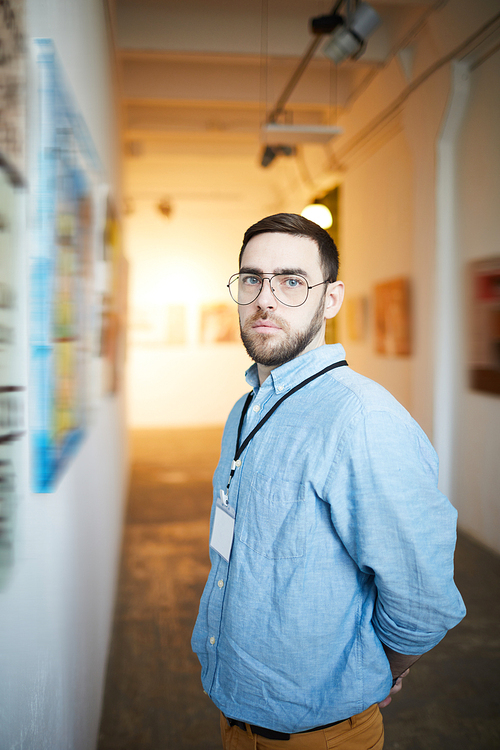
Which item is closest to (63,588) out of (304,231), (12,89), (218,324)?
(304,231)

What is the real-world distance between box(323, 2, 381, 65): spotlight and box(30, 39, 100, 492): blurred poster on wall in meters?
3.30

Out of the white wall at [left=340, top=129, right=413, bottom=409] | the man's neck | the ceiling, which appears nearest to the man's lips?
the man's neck

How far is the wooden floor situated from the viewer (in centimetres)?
277

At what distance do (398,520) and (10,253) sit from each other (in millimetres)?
957

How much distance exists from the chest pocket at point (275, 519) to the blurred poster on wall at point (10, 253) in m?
0.55

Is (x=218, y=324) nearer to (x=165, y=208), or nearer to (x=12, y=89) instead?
(x=165, y=208)

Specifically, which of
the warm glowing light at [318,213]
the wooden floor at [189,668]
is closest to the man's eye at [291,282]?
the wooden floor at [189,668]

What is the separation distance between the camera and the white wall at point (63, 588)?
1105 millimetres

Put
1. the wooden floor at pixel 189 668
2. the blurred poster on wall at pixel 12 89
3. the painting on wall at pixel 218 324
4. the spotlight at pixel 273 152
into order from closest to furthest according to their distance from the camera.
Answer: the blurred poster on wall at pixel 12 89
the wooden floor at pixel 189 668
the spotlight at pixel 273 152
the painting on wall at pixel 218 324

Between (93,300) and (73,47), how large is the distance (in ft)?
3.36

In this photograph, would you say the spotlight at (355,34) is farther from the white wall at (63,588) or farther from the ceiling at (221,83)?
the white wall at (63,588)

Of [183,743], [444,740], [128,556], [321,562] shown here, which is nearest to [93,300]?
[321,562]

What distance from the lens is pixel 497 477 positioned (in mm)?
4828

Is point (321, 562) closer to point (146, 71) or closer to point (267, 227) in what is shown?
point (267, 227)
